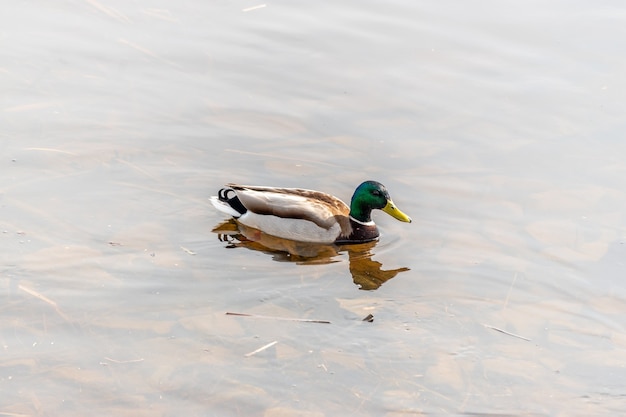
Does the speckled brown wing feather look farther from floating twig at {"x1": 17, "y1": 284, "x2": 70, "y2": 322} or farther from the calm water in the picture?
floating twig at {"x1": 17, "y1": 284, "x2": 70, "y2": 322}

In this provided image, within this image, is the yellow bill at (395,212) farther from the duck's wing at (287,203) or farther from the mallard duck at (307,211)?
the duck's wing at (287,203)

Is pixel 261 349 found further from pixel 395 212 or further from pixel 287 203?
pixel 395 212

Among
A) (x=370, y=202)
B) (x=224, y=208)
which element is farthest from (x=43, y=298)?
(x=370, y=202)

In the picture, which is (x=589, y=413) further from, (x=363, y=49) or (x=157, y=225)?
(x=363, y=49)

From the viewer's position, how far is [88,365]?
6484mm

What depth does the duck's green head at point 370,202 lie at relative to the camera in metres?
9.08

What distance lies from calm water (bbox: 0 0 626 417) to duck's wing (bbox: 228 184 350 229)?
12.5 inches

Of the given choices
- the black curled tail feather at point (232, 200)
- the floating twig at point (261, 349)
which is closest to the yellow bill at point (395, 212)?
the black curled tail feather at point (232, 200)

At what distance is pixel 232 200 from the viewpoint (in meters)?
9.11

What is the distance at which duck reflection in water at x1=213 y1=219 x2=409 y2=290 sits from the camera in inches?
332

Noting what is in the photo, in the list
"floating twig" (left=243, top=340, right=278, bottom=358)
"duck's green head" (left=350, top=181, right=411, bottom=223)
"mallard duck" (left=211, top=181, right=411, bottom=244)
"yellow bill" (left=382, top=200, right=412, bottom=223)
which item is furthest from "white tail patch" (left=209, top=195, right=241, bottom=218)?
A: "floating twig" (left=243, top=340, right=278, bottom=358)

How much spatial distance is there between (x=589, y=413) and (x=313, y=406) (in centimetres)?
176

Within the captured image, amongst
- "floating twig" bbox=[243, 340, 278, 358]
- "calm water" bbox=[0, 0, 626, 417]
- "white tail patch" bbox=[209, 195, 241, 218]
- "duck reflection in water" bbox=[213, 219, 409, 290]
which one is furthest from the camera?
"white tail patch" bbox=[209, 195, 241, 218]

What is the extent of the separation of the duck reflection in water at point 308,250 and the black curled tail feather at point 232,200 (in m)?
0.18
